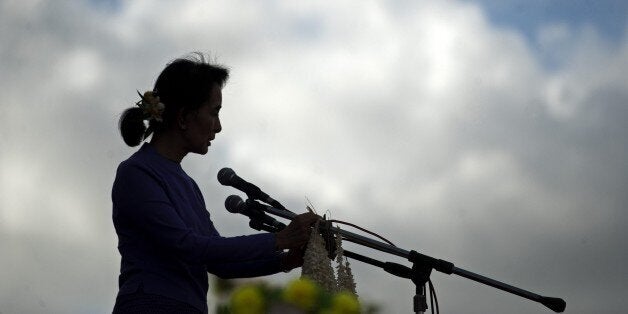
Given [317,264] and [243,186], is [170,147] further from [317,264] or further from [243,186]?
[317,264]

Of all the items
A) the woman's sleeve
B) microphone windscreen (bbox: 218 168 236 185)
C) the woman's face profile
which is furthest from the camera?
microphone windscreen (bbox: 218 168 236 185)

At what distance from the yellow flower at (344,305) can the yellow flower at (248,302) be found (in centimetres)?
28

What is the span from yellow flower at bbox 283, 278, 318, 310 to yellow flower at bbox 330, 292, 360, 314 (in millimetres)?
83

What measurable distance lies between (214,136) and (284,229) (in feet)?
1.95

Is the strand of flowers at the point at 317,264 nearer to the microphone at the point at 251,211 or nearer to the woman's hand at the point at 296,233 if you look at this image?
the woman's hand at the point at 296,233

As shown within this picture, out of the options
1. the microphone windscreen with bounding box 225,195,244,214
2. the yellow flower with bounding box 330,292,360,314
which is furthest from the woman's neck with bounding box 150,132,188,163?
the yellow flower with bounding box 330,292,360,314

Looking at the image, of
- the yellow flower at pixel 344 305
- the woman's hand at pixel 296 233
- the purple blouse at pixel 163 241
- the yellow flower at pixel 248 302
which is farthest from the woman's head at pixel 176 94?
the yellow flower at pixel 344 305

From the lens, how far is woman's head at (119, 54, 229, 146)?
3732mm

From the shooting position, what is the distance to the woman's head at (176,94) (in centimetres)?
373

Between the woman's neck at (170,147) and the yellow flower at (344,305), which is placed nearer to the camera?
the yellow flower at (344,305)

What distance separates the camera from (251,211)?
373 centimetres

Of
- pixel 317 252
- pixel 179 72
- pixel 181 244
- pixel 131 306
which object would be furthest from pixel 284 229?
pixel 179 72

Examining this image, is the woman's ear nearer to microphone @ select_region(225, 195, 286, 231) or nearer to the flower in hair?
the flower in hair

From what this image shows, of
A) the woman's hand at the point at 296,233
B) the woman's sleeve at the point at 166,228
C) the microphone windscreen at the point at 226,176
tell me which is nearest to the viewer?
the woman's sleeve at the point at 166,228
